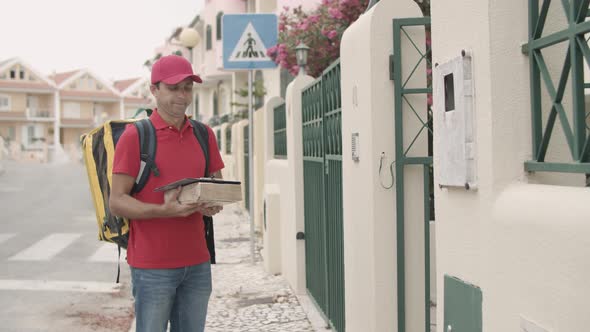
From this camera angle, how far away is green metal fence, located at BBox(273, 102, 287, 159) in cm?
1016

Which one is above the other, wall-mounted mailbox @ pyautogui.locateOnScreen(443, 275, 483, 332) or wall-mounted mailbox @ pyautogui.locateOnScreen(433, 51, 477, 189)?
wall-mounted mailbox @ pyautogui.locateOnScreen(433, 51, 477, 189)

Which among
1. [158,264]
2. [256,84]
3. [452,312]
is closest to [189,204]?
[158,264]

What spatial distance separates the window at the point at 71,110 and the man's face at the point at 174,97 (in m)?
84.6

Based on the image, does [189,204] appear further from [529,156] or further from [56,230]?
[56,230]

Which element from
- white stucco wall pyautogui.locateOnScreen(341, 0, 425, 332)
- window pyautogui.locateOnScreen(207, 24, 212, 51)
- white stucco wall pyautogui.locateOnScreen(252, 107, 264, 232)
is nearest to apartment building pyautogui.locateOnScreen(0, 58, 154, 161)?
window pyautogui.locateOnScreen(207, 24, 212, 51)

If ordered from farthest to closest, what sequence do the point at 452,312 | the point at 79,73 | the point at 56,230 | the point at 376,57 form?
the point at 79,73
the point at 56,230
the point at 376,57
the point at 452,312

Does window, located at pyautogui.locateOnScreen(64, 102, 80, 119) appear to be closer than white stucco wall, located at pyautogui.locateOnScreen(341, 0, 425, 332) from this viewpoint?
No

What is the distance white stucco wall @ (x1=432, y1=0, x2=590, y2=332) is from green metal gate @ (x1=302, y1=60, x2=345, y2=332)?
265cm

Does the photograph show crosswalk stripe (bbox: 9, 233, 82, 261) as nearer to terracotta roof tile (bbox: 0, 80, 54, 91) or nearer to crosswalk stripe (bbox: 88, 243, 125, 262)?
crosswalk stripe (bbox: 88, 243, 125, 262)

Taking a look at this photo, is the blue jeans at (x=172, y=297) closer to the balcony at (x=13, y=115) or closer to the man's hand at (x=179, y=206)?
the man's hand at (x=179, y=206)

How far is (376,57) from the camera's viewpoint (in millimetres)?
4801

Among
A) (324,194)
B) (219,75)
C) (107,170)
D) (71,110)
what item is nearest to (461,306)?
(107,170)

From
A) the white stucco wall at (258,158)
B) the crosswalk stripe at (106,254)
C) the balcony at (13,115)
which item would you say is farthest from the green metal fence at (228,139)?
the balcony at (13,115)

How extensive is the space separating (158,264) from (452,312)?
1447 mm
